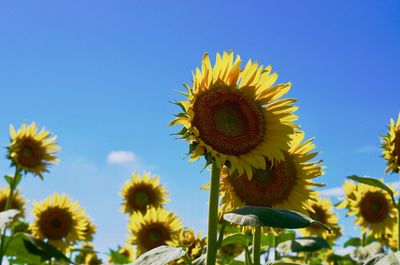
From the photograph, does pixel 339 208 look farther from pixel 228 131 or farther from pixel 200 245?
pixel 228 131

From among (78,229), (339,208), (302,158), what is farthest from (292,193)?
(78,229)

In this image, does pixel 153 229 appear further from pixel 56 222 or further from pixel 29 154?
pixel 29 154

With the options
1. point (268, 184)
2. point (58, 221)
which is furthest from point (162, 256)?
point (58, 221)

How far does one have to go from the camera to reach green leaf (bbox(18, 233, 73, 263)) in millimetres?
5971

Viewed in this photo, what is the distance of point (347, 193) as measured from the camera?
31.8 ft

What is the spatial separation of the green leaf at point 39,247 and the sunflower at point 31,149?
2.93 m

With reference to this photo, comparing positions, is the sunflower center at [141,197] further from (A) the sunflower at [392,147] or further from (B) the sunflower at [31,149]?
(A) the sunflower at [392,147]

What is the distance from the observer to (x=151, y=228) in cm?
814

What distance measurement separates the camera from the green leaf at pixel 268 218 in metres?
3.17

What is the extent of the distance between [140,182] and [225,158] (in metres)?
7.25

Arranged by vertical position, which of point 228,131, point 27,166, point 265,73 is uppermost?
point 27,166

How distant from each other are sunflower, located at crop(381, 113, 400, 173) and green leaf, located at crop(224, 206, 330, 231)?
9.92 feet

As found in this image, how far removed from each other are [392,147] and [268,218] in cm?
324

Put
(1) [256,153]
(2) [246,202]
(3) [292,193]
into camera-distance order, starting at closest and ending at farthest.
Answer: (1) [256,153]
(2) [246,202]
(3) [292,193]
